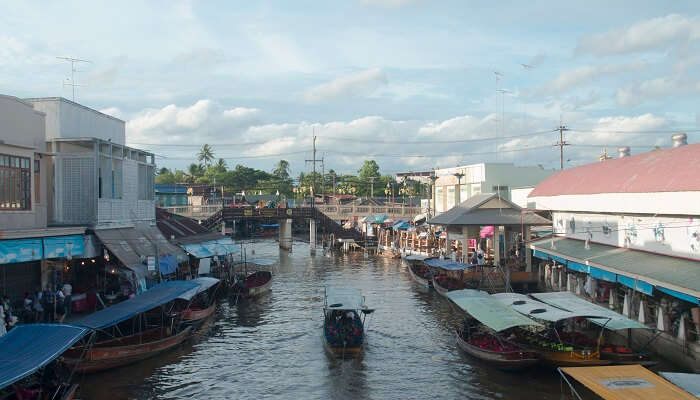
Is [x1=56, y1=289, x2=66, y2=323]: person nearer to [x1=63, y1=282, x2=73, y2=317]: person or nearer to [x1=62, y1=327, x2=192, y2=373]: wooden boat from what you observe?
[x1=63, y1=282, x2=73, y2=317]: person

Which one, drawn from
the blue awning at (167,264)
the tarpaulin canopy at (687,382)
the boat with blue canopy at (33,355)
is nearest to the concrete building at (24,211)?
the blue awning at (167,264)

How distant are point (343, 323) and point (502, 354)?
7.55 meters

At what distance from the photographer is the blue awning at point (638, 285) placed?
21328mm

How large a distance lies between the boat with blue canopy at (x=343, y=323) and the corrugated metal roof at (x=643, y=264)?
11643 millimetres

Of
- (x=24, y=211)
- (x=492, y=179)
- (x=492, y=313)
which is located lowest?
(x=492, y=313)

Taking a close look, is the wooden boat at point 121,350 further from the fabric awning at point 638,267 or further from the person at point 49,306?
the fabric awning at point 638,267

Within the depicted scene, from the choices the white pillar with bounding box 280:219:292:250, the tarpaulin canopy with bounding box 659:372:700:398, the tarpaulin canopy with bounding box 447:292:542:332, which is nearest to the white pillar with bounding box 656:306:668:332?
the tarpaulin canopy with bounding box 447:292:542:332

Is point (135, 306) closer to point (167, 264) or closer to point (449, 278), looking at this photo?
point (167, 264)

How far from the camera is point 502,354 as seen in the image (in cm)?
2156

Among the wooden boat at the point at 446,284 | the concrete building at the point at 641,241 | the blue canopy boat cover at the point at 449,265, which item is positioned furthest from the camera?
the blue canopy boat cover at the point at 449,265

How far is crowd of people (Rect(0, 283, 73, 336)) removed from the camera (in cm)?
2345

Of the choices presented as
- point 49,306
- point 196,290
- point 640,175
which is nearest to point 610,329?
point 640,175

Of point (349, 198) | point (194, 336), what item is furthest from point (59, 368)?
point (349, 198)

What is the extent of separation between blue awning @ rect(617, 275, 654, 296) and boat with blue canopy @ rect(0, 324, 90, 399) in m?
20.7
